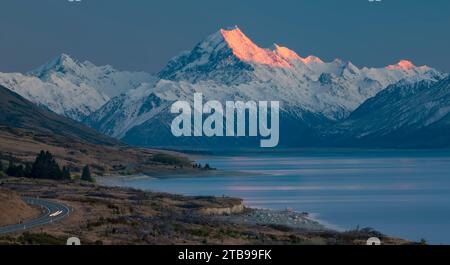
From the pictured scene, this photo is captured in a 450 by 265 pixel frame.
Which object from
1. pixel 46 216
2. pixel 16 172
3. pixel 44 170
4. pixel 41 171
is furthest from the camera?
pixel 16 172

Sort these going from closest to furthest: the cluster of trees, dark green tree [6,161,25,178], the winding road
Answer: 1. the winding road
2. the cluster of trees
3. dark green tree [6,161,25,178]

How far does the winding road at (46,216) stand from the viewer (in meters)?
78.4

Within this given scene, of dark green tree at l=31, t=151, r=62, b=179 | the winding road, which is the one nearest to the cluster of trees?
dark green tree at l=31, t=151, r=62, b=179

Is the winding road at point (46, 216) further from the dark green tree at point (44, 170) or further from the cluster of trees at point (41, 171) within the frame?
the cluster of trees at point (41, 171)

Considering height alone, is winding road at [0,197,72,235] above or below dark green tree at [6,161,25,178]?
below

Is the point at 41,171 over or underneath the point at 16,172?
over

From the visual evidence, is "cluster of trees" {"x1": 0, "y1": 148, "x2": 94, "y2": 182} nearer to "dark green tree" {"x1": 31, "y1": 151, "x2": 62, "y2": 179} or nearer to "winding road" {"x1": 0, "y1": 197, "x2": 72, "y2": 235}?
"dark green tree" {"x1": 31, "y1": 151, "x2": 62, "y2": 179}

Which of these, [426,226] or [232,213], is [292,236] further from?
[232,213]

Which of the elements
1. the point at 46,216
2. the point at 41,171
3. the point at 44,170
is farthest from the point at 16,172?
the point at 46,216

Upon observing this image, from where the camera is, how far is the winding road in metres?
78.4

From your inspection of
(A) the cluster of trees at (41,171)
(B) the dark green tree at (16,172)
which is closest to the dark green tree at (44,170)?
(A) the cluster of trees at (41,171)

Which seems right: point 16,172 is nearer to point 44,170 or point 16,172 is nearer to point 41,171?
point 44,170

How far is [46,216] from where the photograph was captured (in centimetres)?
9338

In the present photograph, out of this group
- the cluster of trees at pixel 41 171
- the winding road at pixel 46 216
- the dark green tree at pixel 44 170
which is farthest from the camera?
the cluster of trees at pixel 41 171
